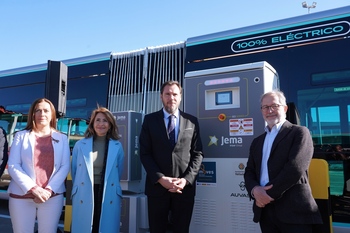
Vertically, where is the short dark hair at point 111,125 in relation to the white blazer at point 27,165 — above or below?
above

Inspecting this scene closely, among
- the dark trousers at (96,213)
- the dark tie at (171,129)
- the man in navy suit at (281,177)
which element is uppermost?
the dark tie at (171,129)

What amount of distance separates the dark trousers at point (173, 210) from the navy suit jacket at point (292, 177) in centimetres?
88

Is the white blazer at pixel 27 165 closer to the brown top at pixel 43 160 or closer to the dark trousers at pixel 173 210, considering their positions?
the brown top at pixel 43 160

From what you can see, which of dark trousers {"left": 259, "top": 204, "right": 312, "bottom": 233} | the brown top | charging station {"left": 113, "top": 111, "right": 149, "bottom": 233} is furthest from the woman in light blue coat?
dark trousers {"left": 259, "top": 204, "right": 312, "bottom": 233}

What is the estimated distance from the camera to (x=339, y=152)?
4145mm

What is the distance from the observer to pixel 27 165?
2.96 meters

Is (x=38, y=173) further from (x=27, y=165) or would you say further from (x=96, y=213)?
(x=96, y=213)

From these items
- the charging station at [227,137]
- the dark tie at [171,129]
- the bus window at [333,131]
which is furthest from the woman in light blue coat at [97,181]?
the bus window at [333,131]

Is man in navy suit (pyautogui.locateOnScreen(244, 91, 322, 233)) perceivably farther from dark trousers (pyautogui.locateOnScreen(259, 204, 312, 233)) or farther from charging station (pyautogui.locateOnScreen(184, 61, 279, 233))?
charging station (pyautogui.locateOnScreen(184, 61, 279, 233))

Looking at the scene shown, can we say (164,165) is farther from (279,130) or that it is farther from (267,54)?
(267,54)

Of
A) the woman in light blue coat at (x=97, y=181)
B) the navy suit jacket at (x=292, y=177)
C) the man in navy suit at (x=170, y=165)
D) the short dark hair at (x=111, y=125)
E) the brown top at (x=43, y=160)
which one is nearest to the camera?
the navy suit jacket at (x=292, y=177)

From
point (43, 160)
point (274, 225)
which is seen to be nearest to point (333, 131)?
point (274, 225)

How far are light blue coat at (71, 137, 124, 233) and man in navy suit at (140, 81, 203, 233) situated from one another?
0.32 metres

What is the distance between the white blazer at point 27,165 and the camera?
2.88m
